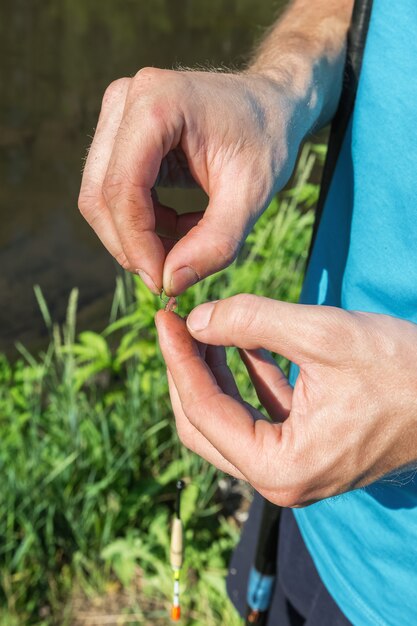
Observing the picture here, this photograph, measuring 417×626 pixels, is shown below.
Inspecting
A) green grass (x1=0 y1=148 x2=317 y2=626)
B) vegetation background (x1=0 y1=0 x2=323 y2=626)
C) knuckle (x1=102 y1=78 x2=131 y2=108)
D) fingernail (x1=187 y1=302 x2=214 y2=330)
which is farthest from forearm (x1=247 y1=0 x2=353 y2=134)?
green grass (x1=0 y1=148 x2=317 y2=626)

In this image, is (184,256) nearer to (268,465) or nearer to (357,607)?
(268,465)

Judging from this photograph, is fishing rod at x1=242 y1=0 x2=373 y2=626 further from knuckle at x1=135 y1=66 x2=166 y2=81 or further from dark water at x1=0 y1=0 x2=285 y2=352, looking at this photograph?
dark water at x1=0 y1=0 x2=285 y2=352

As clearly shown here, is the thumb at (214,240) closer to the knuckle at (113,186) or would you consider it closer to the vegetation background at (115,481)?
the knuckle at (113,186)

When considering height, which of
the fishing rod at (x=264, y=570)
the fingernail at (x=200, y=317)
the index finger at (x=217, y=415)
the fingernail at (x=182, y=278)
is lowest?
the fishing rod at (x=264, y=570)

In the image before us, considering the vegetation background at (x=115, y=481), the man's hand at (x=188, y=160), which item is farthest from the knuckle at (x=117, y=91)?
the vegetation background at (x=115, y=481)

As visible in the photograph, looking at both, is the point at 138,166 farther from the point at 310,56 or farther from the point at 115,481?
the point at 115,481
